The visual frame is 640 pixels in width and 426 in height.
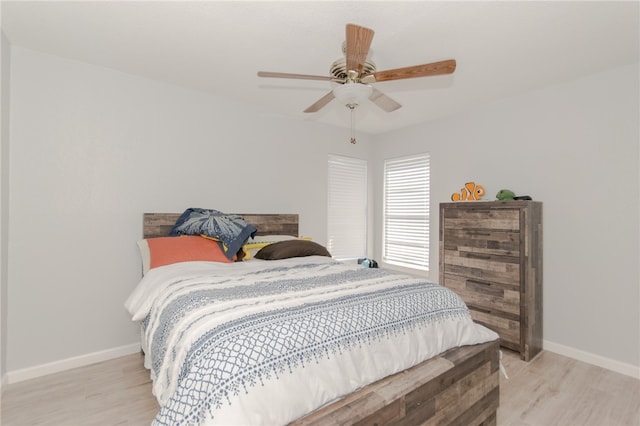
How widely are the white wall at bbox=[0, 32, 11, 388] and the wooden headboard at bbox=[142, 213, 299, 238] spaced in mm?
904

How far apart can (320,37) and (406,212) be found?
2.85 metres

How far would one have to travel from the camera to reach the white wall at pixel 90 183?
2.40 meters

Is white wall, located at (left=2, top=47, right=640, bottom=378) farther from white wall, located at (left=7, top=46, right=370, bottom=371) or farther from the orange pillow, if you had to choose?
the orange pillow

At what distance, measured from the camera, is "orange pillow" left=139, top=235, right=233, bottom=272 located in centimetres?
249

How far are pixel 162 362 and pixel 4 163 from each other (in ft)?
6.68

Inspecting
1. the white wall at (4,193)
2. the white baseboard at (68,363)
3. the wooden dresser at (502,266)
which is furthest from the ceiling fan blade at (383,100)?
the white baseboard at (68,363)

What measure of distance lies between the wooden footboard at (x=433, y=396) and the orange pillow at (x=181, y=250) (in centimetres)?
171

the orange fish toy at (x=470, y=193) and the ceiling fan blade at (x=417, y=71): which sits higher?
the ceiling fan blade at (x=417, y=71)

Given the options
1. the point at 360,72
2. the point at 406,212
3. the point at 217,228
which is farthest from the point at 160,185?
the point at 406,212

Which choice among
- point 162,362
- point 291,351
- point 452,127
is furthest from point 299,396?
point 452,127

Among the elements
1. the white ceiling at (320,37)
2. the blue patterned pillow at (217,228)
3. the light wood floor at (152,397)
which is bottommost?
the light wood floor at (152,397)

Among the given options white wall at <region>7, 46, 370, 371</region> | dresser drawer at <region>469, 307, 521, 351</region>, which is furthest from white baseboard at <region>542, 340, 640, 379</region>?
white wall at <region>7, 46, 370, 371</region>

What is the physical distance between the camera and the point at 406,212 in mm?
4453

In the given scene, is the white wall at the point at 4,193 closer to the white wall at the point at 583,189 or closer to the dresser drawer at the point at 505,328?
the dresser drawer at the point at 505,328
